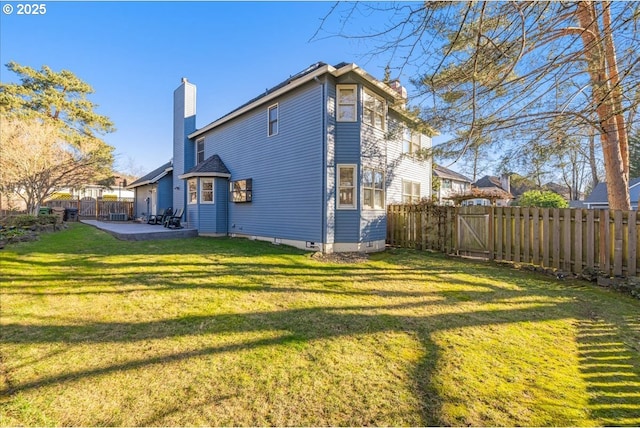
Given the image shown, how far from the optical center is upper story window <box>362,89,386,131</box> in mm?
9837

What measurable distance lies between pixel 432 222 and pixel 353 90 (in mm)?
5211

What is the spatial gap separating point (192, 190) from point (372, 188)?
847cm

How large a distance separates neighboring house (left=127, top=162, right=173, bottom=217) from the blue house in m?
5.40

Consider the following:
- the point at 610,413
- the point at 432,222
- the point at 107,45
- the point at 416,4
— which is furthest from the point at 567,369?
the point at 107,45

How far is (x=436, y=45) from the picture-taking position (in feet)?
13.7

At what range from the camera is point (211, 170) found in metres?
12.9

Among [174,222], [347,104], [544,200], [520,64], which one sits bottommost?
[174,222]

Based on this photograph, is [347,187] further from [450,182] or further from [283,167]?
[450,182]

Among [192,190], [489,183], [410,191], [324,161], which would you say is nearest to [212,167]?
[192,190]

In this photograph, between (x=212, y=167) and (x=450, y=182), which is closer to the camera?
(x=212, y=167)

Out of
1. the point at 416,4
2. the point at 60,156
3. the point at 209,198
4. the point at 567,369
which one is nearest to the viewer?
the point at 567,369

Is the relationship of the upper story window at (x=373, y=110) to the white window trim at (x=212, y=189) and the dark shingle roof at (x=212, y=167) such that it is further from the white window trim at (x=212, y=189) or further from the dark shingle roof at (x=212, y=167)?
the white window trim at (x=212, y=189)

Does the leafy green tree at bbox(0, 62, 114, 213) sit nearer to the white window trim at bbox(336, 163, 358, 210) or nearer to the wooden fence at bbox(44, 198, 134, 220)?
the wooden fence at bbox(44, 198, 134, 220)

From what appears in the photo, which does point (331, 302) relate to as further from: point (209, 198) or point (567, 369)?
point (209, 198)
